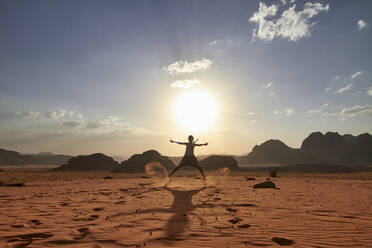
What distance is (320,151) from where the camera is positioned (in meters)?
100

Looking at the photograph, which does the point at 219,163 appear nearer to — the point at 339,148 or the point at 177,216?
the point at 177,216

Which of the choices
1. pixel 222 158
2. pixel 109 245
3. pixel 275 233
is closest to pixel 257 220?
pixel 275 233

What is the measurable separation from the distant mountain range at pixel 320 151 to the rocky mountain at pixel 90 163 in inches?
Result: 2923

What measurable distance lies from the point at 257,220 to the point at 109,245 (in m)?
2.82

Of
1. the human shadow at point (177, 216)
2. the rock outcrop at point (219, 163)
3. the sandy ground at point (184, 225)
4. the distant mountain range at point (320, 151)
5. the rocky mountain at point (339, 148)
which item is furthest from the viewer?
the distant mountain range at point (320, 151)

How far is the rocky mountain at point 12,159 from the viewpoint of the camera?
93350 millimetres

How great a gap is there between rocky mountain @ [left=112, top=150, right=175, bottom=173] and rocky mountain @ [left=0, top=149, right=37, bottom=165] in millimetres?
79245

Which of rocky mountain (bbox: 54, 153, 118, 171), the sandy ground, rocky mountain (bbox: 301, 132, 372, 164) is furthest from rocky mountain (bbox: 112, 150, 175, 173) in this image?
rocky mountain (bbox: 301, 132, 372, 164)

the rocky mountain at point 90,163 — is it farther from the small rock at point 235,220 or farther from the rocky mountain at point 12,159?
the rocky mountain at point 12,159

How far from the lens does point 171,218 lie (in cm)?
479

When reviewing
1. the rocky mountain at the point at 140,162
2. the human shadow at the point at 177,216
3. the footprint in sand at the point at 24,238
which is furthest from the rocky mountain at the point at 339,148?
the footprint in sand at the point at 24,238

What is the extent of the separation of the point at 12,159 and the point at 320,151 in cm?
12635

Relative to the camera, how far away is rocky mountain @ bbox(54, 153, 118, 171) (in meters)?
41.8

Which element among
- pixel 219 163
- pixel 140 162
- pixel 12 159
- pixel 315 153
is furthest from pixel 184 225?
pixel 12 159
